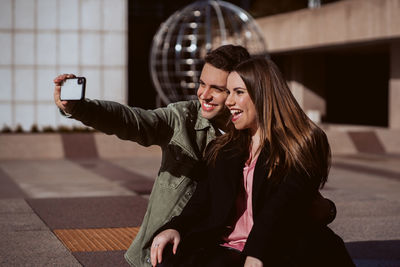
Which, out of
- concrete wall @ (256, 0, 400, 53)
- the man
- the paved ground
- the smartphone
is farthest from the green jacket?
concrete wall @ (256, 0, 400, 53)

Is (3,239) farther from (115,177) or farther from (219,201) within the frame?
(115,177)

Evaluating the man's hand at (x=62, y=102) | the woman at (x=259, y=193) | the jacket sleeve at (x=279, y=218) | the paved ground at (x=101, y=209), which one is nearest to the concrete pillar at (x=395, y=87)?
the paved ground at (x=101, y=209)

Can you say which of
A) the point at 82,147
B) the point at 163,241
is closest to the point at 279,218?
the point at 163,241

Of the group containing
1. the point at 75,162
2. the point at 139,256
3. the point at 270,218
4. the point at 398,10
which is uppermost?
the point at 398,10

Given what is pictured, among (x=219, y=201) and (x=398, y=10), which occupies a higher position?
(x=398, y=10)

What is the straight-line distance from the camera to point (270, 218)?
136 inches

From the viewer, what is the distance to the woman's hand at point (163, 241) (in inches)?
142

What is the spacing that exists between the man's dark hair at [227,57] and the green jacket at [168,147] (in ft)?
1.05

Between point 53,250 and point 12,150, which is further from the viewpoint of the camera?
point 12,150

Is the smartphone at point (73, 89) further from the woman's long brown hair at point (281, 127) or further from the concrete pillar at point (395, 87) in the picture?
the concrete pillar at point (395, 87)

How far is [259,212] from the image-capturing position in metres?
3.57

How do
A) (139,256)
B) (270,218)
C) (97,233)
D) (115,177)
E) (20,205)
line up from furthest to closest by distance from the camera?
(115,177), (20,205), (97,233), (139,256), (270,218)

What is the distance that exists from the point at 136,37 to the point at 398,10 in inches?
499

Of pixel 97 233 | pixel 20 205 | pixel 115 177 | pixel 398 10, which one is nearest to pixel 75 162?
pixel 115 177
